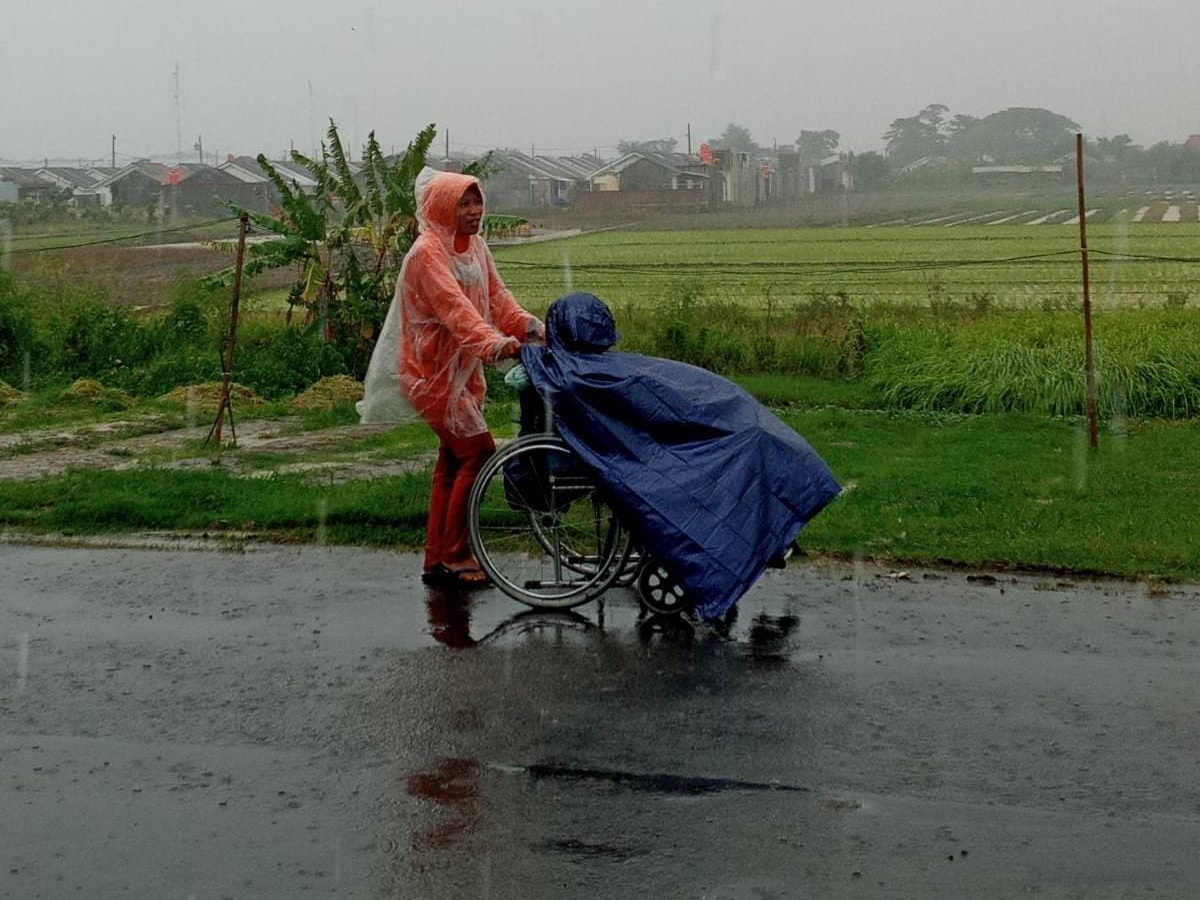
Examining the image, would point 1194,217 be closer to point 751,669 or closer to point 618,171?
point 618,171

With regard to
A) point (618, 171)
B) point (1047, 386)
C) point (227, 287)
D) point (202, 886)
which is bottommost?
point (202, 886)

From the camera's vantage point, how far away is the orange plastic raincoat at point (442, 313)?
802 cm

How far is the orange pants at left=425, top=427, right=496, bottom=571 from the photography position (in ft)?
27.1

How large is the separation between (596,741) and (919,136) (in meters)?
109

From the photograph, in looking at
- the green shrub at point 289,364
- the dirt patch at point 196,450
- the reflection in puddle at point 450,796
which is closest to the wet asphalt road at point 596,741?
the reflection in puddle at point 450,796

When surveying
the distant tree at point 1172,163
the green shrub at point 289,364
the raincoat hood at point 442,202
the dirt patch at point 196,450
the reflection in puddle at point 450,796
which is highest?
the distant tree at point 1172,163

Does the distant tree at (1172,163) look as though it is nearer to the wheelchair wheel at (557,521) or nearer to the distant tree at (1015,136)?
the distant tree at (1015,136)

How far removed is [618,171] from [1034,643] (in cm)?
8179

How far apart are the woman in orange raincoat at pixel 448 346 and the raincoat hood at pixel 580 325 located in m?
0.44

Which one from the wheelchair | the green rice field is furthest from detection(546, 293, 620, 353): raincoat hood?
the green rice field

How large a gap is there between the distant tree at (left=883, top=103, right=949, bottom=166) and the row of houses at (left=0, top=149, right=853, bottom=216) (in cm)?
1196

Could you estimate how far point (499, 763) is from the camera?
5.55 meters

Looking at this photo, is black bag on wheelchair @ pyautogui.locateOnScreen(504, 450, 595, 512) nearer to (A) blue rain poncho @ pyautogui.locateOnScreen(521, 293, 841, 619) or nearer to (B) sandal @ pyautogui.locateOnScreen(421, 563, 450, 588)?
(A) blue rain poncho @ pyautogui.locateOnScreen(521, 293, 841, 619)

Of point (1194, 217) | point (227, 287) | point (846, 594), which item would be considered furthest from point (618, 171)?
point (846, 594)
